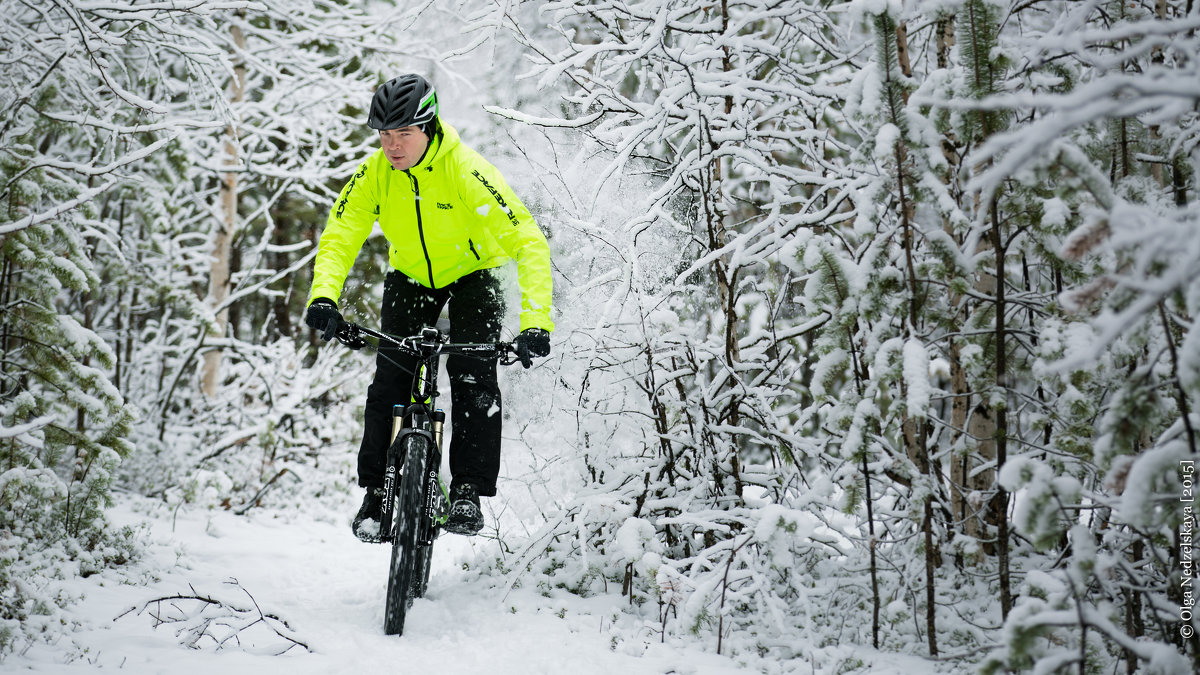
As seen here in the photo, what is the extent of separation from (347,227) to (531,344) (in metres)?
1.27

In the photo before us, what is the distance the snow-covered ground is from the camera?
3.08 meters

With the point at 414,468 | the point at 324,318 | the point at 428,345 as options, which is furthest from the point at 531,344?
the point at 324,318

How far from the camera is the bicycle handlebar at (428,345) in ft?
12.0

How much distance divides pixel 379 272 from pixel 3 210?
6.60 metres

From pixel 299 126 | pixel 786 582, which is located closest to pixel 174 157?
pixel 299 126

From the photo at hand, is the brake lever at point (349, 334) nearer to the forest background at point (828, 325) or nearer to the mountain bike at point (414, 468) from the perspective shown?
the mountain bike at point (414, 468)

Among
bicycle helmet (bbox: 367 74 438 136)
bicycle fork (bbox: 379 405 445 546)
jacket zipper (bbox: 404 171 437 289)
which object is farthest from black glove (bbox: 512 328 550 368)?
bicycle helmet (bbox: 367 74 438 136)

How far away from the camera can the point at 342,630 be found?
365 cm

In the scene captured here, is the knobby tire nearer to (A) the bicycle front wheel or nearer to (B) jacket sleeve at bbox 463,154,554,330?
(A) the bicycle front wheel

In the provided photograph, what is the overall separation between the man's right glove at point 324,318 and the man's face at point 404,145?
0.79m

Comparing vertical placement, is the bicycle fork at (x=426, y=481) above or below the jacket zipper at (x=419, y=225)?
below

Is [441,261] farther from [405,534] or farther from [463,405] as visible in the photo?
[405,534]

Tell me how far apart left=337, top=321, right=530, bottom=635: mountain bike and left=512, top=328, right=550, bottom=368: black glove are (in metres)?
0.02

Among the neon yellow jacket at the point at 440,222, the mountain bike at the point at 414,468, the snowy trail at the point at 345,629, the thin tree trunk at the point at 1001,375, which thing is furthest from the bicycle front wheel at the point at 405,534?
the thin tree trunk at the point at 1001,375
